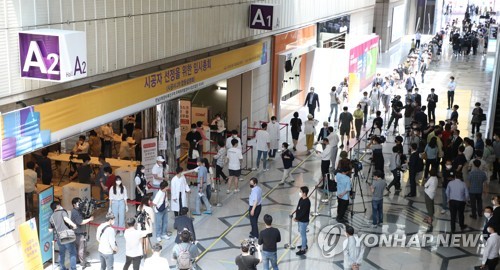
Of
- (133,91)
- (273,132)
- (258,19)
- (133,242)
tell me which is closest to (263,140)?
(273,132)

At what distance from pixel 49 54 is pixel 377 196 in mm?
7245

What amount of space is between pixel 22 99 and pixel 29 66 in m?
0.56

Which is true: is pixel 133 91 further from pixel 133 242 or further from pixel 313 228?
pixel 313 228

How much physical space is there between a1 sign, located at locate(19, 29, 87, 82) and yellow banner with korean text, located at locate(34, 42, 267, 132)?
618 millimetres

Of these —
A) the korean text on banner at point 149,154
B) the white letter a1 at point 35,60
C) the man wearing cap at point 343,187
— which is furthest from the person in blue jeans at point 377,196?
the white letter a1 at point 35,60

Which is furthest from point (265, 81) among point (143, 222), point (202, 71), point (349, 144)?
point (143, 222)

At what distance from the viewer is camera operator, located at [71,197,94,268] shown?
11.1 meters

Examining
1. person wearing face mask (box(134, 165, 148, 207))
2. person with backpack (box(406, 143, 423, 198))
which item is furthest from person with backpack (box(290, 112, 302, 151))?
person wearing face mask (box(134, 165, 148, 207))

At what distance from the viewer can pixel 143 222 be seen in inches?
441

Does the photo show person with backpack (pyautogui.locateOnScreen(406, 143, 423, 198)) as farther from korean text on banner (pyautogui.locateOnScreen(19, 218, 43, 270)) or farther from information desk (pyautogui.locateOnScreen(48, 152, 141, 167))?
korean text on banner (pyautogui.locateOnScreen(19, 218, 43, 270))

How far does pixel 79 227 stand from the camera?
11.1 metres

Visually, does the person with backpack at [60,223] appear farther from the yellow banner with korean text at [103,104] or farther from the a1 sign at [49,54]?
the a1 sign at [49,54]

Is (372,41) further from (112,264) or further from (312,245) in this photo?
Result: (112,264)

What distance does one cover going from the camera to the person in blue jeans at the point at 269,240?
35.1ft
